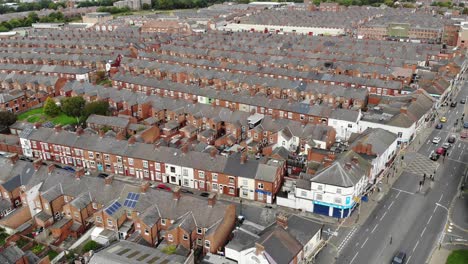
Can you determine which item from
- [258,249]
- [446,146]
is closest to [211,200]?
[258,249]

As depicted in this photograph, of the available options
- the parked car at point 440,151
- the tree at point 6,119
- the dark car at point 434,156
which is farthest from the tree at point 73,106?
the parked car at point 440,151

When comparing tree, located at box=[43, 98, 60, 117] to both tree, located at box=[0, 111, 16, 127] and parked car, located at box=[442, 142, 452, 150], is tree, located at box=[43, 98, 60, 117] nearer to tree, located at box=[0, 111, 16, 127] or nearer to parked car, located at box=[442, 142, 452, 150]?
tree, located at box=[0, 111, 16, 127]

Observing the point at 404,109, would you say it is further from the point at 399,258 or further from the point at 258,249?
the point at 258,249

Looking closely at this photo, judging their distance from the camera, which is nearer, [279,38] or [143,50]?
[143,50]

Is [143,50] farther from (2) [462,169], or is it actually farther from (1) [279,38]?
(2) [462,169]

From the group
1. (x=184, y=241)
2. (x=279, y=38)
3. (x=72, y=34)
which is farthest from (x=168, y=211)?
(x=72, y=34)

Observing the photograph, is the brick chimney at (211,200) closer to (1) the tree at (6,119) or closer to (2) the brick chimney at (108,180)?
(2) the brick chimney at (108,180)
